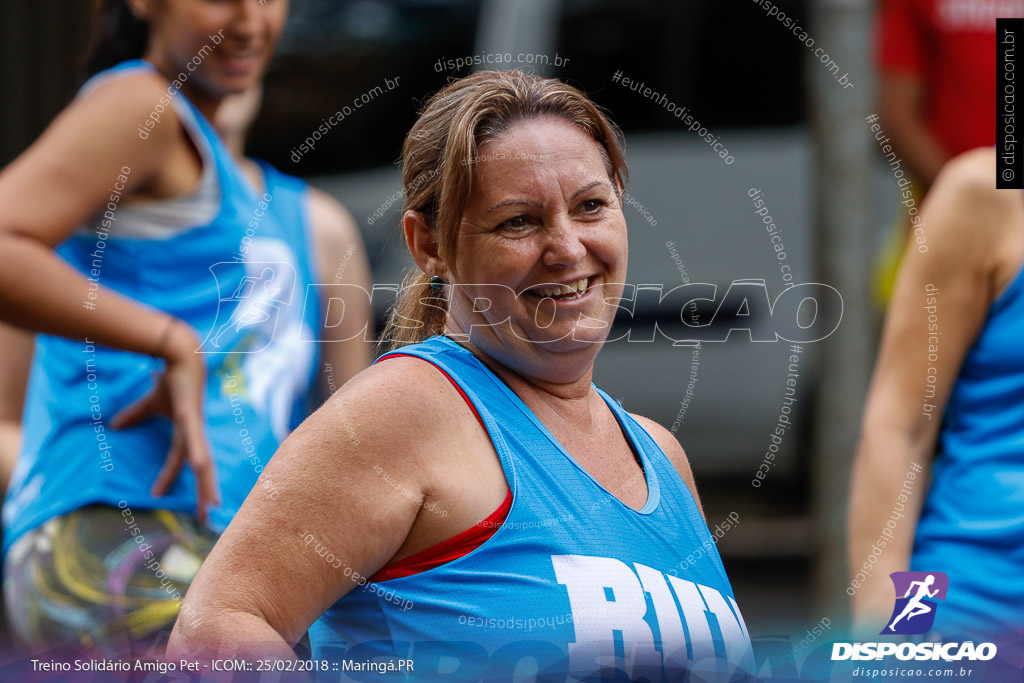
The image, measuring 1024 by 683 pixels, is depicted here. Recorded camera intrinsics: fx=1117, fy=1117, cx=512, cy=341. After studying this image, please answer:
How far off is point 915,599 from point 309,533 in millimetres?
1262

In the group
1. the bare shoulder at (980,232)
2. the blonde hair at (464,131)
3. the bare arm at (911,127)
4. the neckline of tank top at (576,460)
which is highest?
the bare arm at (911,127)

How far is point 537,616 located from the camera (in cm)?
125

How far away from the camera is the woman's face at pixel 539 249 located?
1.36m

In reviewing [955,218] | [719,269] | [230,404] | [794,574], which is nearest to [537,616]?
[230,404]

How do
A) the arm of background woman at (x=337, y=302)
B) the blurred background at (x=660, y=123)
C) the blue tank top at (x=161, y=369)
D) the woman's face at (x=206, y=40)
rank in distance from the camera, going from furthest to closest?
the blurred background at (x=660, y=123)
the arm of background woman at (x=337, y=302)
the woman's face at (x=206, y=40)
the blue tank top at (x=161, y=369)

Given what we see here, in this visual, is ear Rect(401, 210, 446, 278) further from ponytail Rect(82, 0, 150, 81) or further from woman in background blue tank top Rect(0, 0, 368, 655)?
ponytail Rect(82, 0, 150, 81)

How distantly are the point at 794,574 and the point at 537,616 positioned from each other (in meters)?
3.84

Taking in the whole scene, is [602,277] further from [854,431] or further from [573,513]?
[854,431]

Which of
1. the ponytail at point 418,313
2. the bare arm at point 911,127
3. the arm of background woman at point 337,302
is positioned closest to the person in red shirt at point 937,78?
the bare arm at point 911,127

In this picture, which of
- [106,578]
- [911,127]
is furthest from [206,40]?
[911,127]

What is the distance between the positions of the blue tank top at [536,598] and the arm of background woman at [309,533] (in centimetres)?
7

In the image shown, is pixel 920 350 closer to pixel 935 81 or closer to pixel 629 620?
pixel 629 620

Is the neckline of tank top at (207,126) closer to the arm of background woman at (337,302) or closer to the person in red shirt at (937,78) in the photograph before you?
the arm of background woman at (337,302)

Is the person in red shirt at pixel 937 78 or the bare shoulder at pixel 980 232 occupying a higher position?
the person in red shirt at pixel 937 78
